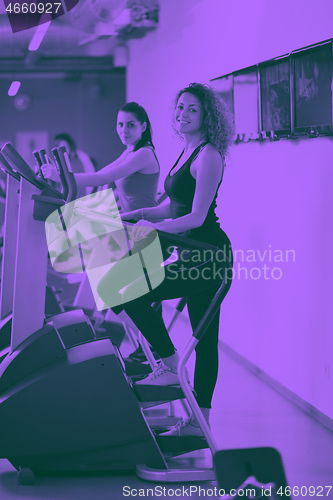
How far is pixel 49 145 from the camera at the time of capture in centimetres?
756

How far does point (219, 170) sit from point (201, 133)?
0.22 meters

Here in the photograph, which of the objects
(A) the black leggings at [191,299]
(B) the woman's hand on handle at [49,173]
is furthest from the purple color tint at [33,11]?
(A) the black leggings at [191,299]

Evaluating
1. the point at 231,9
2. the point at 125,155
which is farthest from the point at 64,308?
the point at 231,9

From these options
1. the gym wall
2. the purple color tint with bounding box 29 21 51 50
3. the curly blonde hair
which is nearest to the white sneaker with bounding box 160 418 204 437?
the curly blonde hair

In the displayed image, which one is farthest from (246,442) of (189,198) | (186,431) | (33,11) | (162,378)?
(33,11)

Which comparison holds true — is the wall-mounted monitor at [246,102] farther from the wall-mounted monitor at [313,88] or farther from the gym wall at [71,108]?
the gym wall at [71,108]

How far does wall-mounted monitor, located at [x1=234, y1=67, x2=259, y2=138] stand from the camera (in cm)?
352

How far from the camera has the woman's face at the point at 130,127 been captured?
10.5 feet

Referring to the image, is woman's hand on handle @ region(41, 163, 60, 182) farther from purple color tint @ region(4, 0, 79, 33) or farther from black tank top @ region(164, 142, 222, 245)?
purple color tint @ region(4, 0, 79, 33)

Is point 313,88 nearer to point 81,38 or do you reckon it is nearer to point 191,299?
point 191,299

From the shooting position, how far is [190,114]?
8.02 ft

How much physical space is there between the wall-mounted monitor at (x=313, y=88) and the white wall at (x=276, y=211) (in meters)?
0.08

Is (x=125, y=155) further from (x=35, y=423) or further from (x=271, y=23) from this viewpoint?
(x=35, y=423)

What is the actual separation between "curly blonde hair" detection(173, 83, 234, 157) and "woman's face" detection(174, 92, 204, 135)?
18 millimetres
